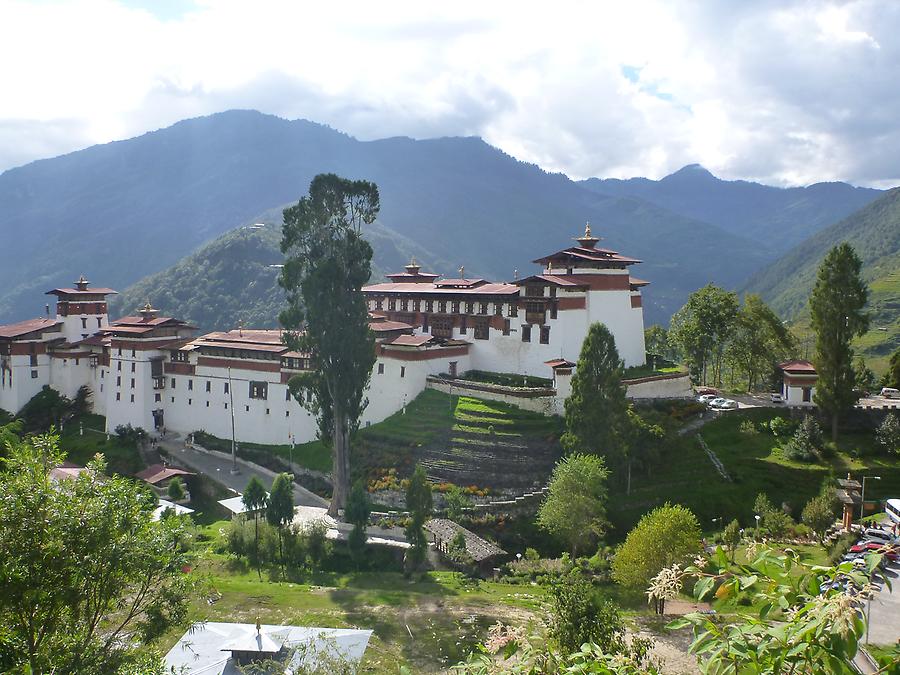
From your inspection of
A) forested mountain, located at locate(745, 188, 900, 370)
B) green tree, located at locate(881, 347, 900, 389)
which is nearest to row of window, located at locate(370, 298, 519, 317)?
green tree, located at locate(881, 347, 900, 389)

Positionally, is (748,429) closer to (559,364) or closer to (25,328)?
(559,364)

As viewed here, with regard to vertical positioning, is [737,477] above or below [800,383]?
below

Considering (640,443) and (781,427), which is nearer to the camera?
(640,443)

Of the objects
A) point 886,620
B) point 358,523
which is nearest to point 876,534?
point 886,620

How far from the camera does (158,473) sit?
4897 cm

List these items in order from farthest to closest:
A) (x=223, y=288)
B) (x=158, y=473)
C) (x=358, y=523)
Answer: (x=223, y=288)
(x=158, y=473)
(x=358, y=523)

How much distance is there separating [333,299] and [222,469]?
60.1 ft

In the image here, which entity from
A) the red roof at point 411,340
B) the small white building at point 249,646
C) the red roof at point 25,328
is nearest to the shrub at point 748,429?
the red roof at point 411,340

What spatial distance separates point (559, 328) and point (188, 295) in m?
95.6

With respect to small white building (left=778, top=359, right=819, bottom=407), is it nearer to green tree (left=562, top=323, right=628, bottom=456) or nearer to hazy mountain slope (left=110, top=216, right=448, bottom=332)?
green tree (left=562, top=323, right=628, bottom=456)

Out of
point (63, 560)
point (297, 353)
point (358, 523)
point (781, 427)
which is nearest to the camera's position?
point (63, 560)

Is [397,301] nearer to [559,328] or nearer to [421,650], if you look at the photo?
[559,328]

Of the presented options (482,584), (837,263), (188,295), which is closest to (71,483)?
(482,584)

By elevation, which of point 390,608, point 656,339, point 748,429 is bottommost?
point 390,608
